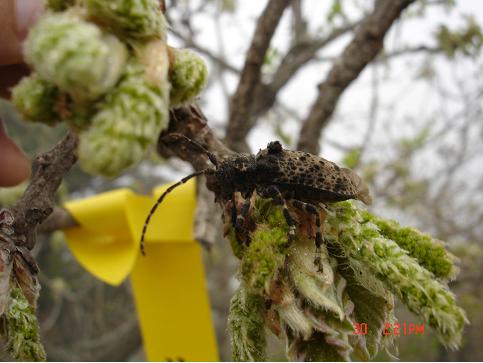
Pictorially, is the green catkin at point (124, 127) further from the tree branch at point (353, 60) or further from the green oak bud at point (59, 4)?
the tree branch at point (353, 60)

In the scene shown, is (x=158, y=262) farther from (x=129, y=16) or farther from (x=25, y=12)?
(x=129, y=16)

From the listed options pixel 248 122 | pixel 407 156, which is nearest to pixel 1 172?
pixel 248 122

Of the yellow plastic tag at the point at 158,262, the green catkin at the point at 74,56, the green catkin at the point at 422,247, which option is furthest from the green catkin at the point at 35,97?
the yellow plastic tag at the point at 158,262

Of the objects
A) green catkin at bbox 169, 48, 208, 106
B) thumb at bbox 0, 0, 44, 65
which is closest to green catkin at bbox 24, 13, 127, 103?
green catkin at bbox 169, 48, 208, 106

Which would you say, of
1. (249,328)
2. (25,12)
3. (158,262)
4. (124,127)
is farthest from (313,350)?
(158,262)

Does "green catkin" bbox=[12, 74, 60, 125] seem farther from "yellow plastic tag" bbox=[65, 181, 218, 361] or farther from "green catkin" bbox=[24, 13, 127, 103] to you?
"yellow plastic tag" bbox=[65, 181, 218, 361]
